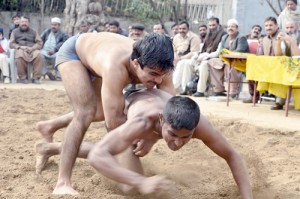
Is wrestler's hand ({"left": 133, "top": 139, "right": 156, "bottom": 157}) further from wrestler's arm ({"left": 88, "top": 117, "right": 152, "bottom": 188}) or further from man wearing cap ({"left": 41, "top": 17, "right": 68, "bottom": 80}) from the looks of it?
man wearing cap ({"left": 41, "top": 17, "right": 68, "bottom": 80})

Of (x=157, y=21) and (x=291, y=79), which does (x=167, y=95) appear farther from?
(x=157, y=21)

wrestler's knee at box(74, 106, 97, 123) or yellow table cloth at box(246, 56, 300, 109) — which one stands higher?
wrestler's knee at box(74, 106, 97, 123)

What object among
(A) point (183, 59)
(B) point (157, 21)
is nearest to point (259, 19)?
(B) point (157, 21)

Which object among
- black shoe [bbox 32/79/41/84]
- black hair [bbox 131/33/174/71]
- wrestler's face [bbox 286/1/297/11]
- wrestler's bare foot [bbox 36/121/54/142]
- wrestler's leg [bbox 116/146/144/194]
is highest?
wrestler's face [bbox 286/1/297/11]

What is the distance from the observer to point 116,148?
3.08m

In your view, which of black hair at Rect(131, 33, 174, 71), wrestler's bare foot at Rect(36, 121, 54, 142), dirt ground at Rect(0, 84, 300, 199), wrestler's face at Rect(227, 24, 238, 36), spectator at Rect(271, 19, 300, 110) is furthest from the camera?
wrestler's face at Rect(227, 24, 238, 36)

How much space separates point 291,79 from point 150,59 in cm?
454

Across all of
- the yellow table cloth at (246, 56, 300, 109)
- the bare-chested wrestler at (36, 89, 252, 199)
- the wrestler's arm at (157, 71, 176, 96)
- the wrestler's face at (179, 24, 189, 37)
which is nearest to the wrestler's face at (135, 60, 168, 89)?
the bare-chested wrestler at (36, 89, 252, 199)

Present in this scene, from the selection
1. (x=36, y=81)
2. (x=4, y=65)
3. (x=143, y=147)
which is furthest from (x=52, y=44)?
(x=143, y=147)

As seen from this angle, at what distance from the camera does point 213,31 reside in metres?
10.3

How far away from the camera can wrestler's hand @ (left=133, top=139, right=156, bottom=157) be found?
11.4ft

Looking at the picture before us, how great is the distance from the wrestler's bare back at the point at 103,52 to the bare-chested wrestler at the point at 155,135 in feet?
0.79

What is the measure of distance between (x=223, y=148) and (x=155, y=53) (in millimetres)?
686

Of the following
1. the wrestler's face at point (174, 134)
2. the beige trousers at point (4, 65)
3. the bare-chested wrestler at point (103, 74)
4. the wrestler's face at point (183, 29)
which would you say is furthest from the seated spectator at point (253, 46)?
the wrestler's face at point (174, 134)
